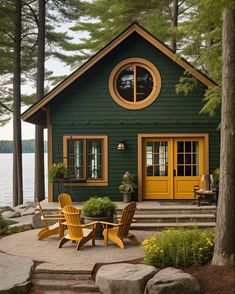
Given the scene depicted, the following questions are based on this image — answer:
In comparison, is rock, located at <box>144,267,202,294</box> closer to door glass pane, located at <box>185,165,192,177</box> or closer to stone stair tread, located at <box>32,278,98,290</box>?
stone stair tread, located at <box>32,278,98,290</box>

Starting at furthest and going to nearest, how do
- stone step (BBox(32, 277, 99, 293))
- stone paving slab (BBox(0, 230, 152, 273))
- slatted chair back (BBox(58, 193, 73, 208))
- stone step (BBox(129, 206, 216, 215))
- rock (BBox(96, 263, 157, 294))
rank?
stone step (BBox(129, 206, 216, 215)) < slatted chair back (BBox(58, 193, 73, 208)) < stone paving slab (BBox(0, 230, 152, 273)) < stone step (BBox(32, 277, 99, 293)) < rock (BBox(96, 263, 157, 294))

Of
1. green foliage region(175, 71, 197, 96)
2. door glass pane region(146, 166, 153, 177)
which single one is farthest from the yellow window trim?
green foliage region(175, 71, 197, 96)

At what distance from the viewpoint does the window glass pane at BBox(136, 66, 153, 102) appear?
1444cm

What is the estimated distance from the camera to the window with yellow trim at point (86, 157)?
47.1 feet

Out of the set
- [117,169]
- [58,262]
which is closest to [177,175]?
[117,169]

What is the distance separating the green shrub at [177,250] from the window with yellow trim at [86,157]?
274 inches

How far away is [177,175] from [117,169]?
2087 mm

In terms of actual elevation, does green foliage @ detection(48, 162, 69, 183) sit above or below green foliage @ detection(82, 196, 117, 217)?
above

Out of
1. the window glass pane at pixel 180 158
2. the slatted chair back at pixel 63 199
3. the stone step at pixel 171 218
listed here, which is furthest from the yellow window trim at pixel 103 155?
the slatted chair back at pixel 63 199

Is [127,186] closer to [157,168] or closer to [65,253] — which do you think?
[157,168]

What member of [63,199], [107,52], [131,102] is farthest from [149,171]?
[63,199]

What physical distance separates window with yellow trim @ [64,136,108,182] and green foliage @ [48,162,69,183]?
55 cm

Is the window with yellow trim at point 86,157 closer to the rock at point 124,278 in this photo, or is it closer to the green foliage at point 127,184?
the green foliage at point 127,184

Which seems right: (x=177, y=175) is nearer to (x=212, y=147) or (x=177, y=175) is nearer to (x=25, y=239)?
(x=212, y=147)
